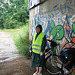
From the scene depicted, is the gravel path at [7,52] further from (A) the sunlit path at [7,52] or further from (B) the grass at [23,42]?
(B) the grass at [23,42]

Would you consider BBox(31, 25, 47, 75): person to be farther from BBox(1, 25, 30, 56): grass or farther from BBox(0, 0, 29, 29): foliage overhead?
BBox(0, 0, 29, 29): foliage overhead

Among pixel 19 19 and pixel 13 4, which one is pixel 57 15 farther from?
pixel 13 4

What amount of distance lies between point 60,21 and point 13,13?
2546 cm

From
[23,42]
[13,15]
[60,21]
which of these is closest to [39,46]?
[60,21]

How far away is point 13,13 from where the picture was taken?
27.5m

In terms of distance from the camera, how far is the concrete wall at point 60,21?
11.7 feet

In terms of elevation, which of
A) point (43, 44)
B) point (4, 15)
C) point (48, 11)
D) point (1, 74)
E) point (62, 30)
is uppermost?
point (4, 15)

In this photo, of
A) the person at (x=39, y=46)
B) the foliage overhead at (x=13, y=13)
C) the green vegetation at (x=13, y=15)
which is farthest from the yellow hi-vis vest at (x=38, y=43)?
the foliage overhead at (x=13, y=13)

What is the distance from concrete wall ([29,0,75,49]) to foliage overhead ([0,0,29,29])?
1750cm

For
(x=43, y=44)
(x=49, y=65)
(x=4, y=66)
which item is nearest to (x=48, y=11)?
(x=43, y=44)

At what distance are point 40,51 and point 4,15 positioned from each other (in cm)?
2930

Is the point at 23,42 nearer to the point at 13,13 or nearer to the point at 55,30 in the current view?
the point at 55,30

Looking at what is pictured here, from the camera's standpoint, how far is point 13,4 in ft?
96.6

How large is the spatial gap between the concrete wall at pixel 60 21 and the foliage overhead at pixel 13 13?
1750cm
